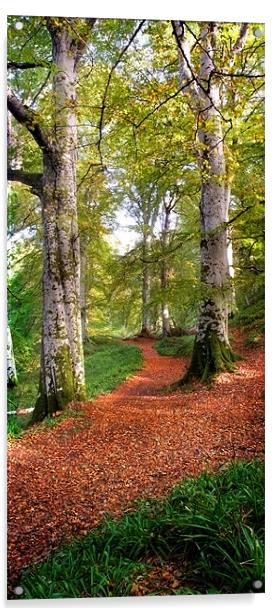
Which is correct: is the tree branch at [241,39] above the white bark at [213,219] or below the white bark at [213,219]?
above

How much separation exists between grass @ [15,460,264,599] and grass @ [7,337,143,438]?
69cm

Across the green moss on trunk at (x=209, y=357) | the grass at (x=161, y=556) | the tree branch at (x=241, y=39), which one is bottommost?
Result: the grass at (x=161, y=556)

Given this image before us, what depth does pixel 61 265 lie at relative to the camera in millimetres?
2811

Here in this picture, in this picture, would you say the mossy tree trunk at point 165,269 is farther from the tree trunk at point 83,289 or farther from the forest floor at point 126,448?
the tree trunk at point 83,289

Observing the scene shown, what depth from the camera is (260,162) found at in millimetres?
2840

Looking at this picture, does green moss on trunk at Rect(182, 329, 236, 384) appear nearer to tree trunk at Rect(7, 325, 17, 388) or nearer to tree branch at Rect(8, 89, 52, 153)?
tree trunk at Rect(7, 325, 17, 388)

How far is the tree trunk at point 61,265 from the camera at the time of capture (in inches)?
108

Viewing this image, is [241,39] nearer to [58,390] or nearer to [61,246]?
[61,246]

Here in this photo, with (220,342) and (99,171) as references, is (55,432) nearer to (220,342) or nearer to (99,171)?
(220,342)

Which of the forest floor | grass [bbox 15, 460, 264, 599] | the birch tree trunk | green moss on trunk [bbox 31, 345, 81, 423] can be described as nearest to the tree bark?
the birch tree trunk

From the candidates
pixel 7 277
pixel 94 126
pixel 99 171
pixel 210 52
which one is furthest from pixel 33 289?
pixel 210 52

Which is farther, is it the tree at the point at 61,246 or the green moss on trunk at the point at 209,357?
the green moss on trunk at the point at 209,357
